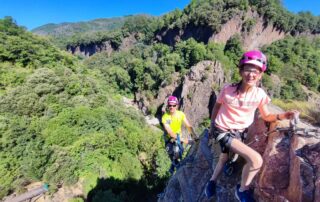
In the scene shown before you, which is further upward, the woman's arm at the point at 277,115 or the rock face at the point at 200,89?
the rock face at the point at 200,89

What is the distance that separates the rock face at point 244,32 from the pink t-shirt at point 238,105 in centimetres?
6301

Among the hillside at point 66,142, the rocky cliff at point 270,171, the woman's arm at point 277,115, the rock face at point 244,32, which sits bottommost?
the hillside at point 66,142

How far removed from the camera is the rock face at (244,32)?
206 ft

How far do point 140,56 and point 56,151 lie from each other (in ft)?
224

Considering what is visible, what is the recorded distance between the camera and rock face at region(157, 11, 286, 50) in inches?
2468

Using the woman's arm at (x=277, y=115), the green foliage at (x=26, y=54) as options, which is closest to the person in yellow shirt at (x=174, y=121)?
the woman's arm at (x=277, y=115)

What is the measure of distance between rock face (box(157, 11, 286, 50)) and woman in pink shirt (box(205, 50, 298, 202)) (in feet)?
207

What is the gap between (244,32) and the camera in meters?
62.8

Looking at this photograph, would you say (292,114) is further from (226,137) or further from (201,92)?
(201,92)

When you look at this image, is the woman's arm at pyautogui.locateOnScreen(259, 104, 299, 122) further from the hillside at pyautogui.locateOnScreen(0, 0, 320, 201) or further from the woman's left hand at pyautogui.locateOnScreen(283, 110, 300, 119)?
the hillside at pyautogui.locateOnScreen(0, 0, 320, 201)

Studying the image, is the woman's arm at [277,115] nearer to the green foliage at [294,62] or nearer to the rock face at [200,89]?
the rock face at [200,89]

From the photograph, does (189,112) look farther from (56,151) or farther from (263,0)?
(263,0)

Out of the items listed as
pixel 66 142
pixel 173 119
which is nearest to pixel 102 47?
pixel 66 142

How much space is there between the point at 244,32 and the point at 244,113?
65.1 metres
